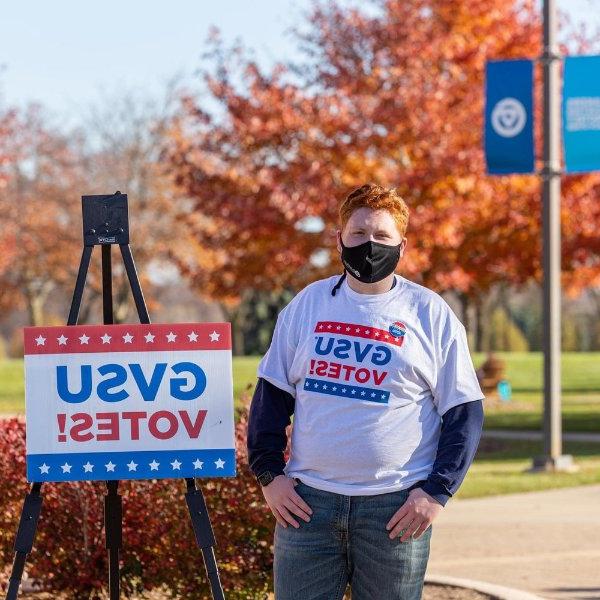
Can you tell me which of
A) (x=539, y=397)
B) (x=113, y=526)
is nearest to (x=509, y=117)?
(x=113, y=526)

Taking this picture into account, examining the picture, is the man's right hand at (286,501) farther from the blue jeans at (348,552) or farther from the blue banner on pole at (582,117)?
the blue banner on pole at (582,117)

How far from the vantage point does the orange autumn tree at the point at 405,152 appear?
801 inches

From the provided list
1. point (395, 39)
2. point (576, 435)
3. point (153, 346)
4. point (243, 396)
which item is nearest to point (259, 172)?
point (395, 39)

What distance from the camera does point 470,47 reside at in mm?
21281

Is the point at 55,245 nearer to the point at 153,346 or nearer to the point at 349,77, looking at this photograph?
the point at 349,77

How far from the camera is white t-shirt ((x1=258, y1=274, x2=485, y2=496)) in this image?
3.80m

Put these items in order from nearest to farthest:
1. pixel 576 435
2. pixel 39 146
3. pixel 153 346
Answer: pixel 153 346 < pixel 576 435 < pixel 39 146

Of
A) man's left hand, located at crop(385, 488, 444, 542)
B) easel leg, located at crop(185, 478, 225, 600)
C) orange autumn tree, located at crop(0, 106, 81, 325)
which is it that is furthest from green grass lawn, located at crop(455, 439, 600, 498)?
orange autumn tree, located at crop(0, 106, 81, 325)

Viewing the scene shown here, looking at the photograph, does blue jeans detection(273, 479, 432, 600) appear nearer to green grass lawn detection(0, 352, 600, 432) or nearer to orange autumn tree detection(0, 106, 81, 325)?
green grass lawn detection(0, 352, 600, 432)

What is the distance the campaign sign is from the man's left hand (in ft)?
4.04

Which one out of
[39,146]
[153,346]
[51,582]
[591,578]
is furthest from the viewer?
[39,146]

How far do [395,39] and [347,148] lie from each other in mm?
2026

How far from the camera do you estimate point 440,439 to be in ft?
12.7

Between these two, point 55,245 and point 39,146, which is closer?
point 55,245
